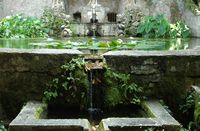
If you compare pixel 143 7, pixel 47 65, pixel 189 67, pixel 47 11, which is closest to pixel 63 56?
pixel 47 65

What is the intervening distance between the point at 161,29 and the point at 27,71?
23.3 feet

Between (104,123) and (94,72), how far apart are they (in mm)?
1220

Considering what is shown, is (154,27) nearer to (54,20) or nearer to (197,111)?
(54,20)

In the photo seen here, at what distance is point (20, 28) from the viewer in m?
10.6

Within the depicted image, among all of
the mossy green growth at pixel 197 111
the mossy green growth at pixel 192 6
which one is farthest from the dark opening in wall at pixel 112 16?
the mossy green growth at pixel 197 111

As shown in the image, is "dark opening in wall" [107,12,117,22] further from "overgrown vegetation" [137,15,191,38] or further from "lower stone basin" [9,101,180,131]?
"lower stone basin" [9,101,180,131]

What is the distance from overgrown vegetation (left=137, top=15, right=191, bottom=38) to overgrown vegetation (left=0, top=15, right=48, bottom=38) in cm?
306

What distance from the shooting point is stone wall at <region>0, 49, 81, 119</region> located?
4766 millimetres

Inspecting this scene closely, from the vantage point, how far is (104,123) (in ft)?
12.3

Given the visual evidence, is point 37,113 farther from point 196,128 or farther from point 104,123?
point 196,128

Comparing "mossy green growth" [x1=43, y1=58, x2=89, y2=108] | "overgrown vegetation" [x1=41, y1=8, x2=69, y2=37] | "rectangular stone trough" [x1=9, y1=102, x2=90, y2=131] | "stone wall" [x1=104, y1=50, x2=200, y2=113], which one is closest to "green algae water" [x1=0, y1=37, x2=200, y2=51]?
"stone wall" [x1=104, y1=50, x2=200, y2=113]

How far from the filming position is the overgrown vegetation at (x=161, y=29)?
11172 millimetres

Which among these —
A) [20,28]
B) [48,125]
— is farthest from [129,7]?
[48,125]

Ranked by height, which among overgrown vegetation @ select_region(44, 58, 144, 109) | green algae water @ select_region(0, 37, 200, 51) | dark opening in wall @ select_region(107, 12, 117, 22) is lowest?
overgrown vegetation @ select_region(44, 58, 144, 109)
